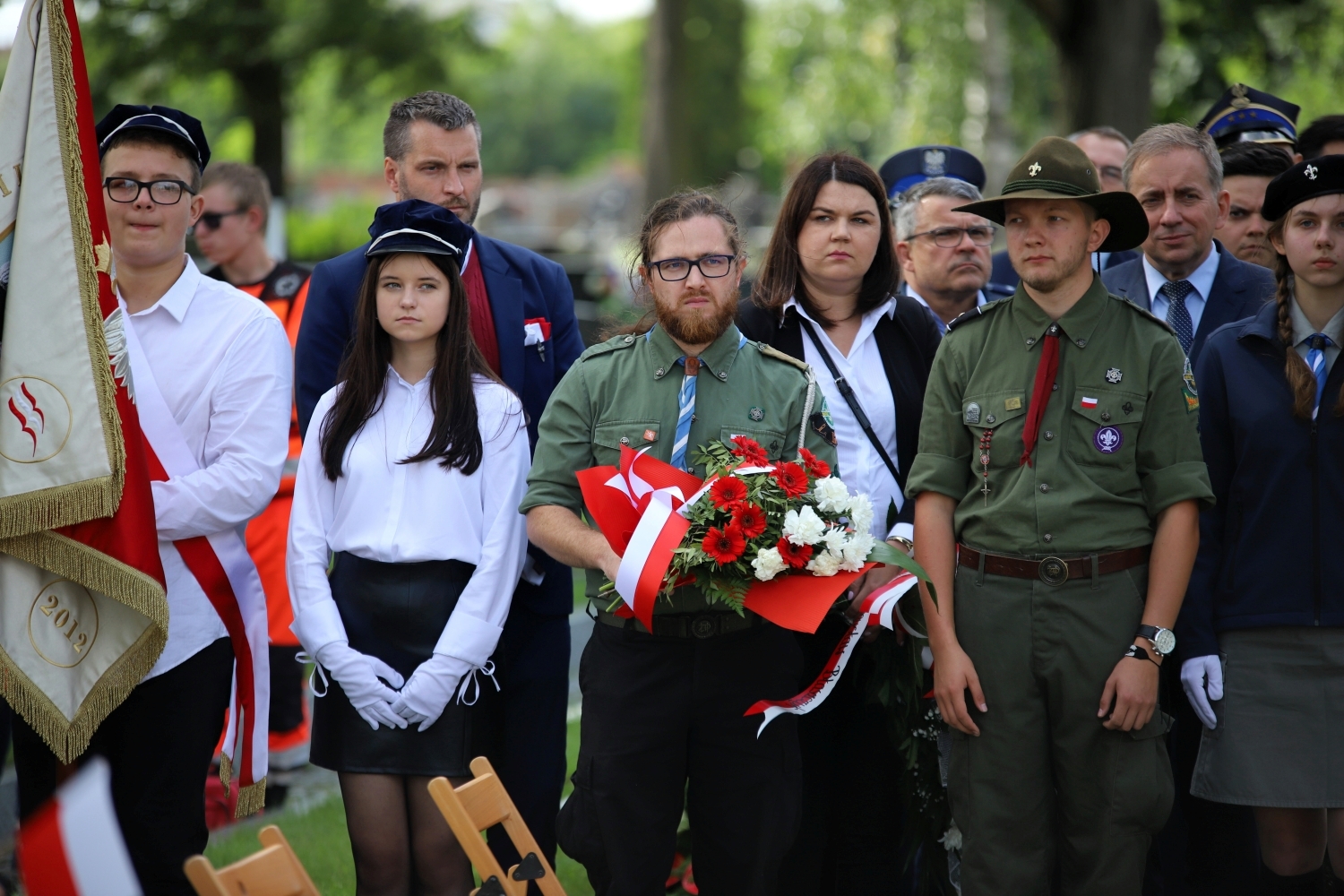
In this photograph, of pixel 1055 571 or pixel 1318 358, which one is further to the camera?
pixel 1318 358

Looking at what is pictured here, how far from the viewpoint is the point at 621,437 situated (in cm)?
362

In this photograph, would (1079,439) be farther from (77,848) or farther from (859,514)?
(77,848)

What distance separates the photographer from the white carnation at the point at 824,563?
10.6 feet

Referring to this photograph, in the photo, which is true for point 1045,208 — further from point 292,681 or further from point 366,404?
point 292,681

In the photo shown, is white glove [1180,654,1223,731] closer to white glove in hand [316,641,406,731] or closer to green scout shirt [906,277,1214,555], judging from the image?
green scout shirt [906,277,1214,555]

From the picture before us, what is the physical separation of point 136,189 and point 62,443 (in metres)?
→ 0.82

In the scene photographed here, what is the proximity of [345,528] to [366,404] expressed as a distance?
0.37m

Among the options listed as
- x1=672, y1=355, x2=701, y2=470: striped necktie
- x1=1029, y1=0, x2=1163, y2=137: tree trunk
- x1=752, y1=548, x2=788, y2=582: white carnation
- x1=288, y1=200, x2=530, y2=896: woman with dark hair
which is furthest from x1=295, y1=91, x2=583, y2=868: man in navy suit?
x1=1029, y1=0, x2=1163, y2=137: tree trunk

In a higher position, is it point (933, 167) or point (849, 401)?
point (933, 167)

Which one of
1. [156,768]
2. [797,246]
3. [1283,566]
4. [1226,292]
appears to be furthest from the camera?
[1226,292]

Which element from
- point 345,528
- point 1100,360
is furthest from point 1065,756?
Result: point 345,528

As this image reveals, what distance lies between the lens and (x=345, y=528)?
3598 mm

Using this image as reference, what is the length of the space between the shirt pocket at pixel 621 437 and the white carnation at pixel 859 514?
0.62m

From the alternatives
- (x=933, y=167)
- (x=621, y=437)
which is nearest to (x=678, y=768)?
(x=621, y=437)
